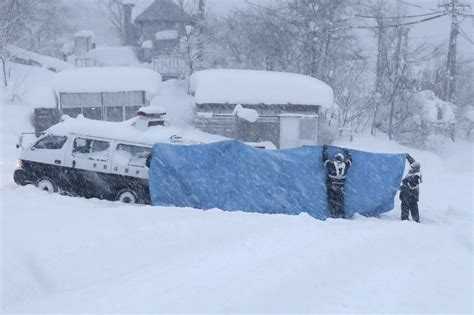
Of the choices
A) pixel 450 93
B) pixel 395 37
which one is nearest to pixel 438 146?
pixel 450 93

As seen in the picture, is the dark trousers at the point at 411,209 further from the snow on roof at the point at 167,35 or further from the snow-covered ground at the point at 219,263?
the snow on roof at the point at 167,35

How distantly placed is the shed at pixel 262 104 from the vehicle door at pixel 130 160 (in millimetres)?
7618

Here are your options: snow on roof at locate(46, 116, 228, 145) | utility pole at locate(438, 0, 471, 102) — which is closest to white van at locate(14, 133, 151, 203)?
snow on roof at locate(46, 116, 228, 145)

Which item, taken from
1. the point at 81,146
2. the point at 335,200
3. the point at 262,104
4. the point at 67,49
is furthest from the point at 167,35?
the point at 335,200

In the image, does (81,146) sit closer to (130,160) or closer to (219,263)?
(130,160)

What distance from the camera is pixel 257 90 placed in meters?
19.2

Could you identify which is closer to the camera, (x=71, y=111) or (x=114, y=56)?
(x=71, y=111)

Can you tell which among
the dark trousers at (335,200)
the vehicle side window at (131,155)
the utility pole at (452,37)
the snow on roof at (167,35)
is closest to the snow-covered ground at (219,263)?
the dark trousers at (335,200)

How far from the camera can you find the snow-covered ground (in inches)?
213

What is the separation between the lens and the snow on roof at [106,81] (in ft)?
65.4

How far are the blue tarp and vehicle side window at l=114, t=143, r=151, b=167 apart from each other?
702 mm

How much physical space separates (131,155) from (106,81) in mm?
9776

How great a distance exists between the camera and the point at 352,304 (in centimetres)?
549

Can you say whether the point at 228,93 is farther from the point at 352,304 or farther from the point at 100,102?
the point at 352,304
